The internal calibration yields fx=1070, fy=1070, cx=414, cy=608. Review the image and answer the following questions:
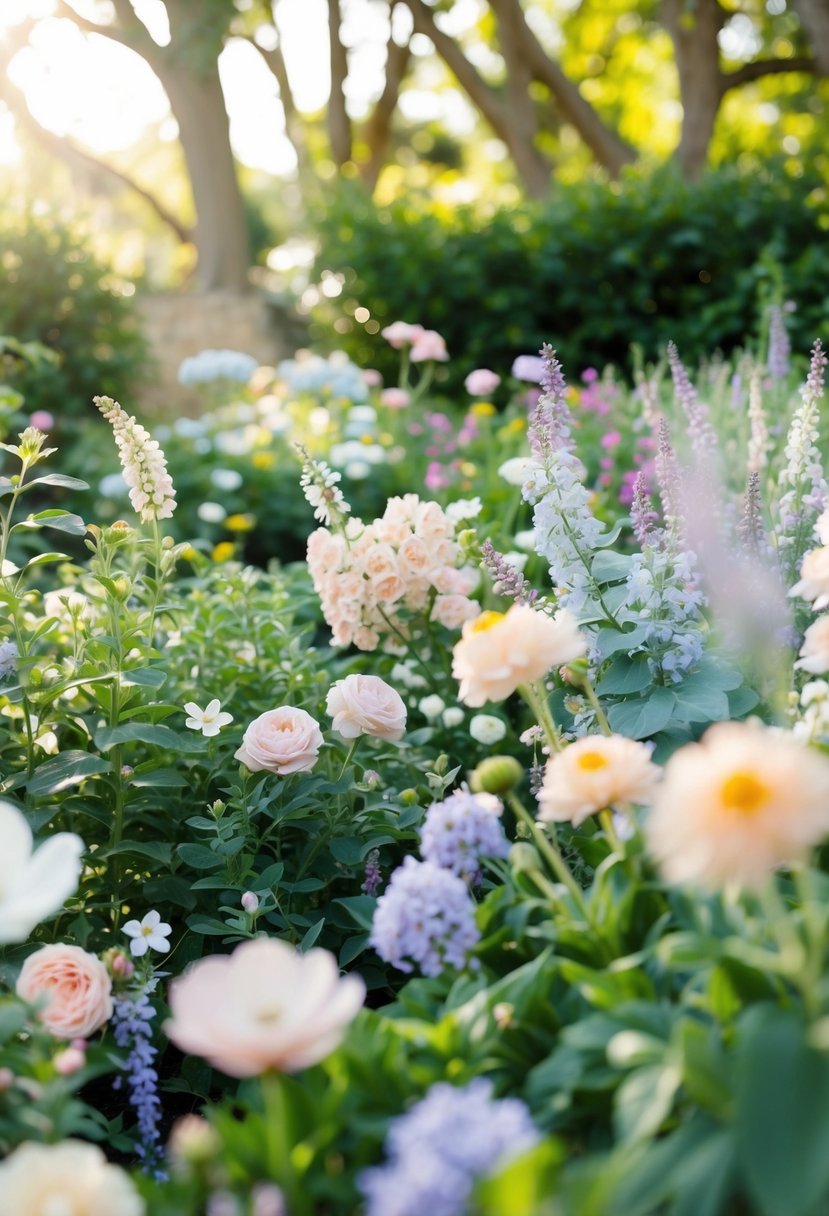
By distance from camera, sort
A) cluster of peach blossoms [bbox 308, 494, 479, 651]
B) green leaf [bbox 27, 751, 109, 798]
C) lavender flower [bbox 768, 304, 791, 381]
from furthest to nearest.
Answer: lavender flower [bbox 768, 304, 791, 381] → cluster of peach blossoms [bbox 308, 494, 479, 651] → green leaf [bbox 27, 751, 109, 798]

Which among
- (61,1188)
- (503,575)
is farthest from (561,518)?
(61,1188)

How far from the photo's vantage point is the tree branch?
9.48 meters

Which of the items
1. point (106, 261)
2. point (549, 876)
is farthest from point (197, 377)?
point (549, 876)

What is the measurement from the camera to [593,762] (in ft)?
3.88

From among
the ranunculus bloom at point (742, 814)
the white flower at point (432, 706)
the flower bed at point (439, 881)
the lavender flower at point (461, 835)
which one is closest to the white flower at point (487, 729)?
the flower bed at point (439, 881)

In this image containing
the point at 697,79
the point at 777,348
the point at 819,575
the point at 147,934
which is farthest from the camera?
the point at 697,79

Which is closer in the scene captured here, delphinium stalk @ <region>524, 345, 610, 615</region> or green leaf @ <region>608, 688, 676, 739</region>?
green leaf @ <region>608, 688, 676, 739</region>

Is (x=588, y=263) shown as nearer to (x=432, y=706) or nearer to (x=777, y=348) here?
(x=777, y=348)

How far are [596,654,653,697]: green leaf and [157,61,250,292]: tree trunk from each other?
8184mm

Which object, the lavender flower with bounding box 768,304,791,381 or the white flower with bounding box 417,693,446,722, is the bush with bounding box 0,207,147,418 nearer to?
the lavender flower with bounding box 768,304,791,381

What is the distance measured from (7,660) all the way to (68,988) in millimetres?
706

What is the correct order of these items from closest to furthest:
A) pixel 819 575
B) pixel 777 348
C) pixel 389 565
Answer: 1. pixel 819 575
2. pixel 389 565
3. pixel 777 348

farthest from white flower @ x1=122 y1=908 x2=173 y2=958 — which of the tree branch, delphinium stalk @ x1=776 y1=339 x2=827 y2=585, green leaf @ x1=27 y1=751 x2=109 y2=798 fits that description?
the tree branch

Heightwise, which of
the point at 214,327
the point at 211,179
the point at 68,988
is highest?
the point at 211,179
